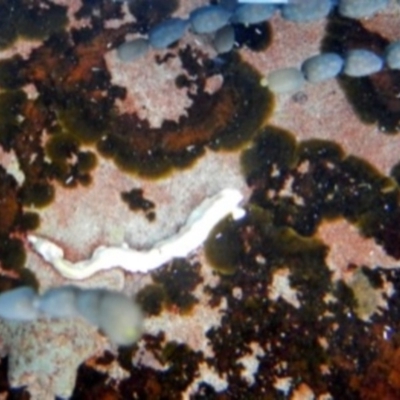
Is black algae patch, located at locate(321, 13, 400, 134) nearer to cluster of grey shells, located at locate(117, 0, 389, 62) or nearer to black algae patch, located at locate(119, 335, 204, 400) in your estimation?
cluster of grey shells, located at locate(117, 0, 389, 62)

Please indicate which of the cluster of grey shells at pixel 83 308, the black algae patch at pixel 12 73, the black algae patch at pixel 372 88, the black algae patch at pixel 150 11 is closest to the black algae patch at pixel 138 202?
the cluster of grey shells at pixel 83 308

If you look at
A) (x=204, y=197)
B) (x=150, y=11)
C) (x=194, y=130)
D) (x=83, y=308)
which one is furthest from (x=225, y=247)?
(x=150, y=11)

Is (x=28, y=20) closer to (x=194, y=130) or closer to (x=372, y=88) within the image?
(x=194, y=130)

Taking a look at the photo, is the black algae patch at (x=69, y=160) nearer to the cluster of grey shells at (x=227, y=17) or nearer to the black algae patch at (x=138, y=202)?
the black algae patch at (x=138, y=202)

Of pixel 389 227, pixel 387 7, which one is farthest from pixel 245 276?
pixel 387 7

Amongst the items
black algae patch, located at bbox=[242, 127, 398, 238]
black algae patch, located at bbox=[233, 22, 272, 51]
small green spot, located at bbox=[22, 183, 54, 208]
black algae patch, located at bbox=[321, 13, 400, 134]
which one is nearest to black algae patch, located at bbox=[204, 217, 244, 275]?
black algae patch, located at bbox=[242, 127, 398, 238]

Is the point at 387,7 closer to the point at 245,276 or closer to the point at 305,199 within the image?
the point at 305,199
